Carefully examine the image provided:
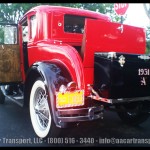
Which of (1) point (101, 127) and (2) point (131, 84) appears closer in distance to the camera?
(2) point (131, 84)

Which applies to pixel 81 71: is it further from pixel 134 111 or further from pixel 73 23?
pixel 73 23

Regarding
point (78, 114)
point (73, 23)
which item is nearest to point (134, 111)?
point (78, 114)

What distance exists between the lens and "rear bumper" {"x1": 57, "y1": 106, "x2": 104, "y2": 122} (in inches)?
121

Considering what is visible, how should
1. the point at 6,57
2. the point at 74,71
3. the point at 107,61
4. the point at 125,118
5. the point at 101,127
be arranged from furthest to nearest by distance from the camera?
the point at 6,57, the point at 125,118, the point at 101,127, the point at 74,71, the point at 107,61

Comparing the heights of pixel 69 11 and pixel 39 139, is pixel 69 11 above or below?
above

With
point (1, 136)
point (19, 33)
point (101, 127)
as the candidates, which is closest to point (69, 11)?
point (19, 33)

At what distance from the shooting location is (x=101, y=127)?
14.1ft

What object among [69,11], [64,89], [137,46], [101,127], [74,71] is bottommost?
[101,127]

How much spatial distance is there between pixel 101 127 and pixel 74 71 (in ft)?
4.85

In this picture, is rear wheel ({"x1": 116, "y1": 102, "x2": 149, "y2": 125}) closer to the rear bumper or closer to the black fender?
the rear bumper

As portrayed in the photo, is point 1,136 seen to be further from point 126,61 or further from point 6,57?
point 126,61

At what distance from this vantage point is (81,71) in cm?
321

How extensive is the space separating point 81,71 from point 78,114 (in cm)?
55

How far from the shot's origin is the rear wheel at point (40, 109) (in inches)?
139
